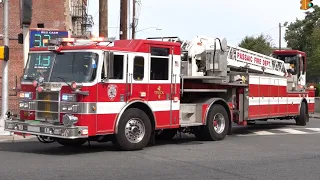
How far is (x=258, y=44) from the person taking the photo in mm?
61625

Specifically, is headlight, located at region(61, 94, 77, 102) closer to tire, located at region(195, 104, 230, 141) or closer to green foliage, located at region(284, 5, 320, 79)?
tire, located at region(195, 104, 230, 141)

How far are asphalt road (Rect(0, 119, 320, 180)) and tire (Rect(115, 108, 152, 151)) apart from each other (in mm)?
239

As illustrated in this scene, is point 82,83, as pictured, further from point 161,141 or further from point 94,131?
point 161,141

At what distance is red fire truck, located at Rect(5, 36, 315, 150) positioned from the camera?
32.1 feet

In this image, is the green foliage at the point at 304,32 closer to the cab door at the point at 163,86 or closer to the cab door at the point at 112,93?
the cab door at the point at 163,86

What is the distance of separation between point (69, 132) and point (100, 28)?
7233 millimetres

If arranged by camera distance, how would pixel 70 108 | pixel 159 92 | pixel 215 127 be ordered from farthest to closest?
pixel 215 127, pixel 159 92, pixel 70 108

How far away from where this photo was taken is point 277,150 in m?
11.2

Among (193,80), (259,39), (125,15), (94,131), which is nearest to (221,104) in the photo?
(193,80)

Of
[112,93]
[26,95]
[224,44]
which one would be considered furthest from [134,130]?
[224,44]

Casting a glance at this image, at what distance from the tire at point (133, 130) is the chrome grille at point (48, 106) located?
1.45 meters

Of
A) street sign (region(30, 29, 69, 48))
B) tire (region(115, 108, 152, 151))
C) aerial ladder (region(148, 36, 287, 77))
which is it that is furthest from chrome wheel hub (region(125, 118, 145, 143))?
street sign (region(30, 29, 69, 48))

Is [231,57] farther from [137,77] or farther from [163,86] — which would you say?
[137,77]

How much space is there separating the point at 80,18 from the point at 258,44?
3239 cm
